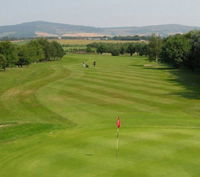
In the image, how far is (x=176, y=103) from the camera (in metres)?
39.5

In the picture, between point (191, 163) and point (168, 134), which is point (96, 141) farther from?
point (191, 163)

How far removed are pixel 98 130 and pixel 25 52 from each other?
89232mm

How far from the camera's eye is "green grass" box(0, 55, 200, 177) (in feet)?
49.2

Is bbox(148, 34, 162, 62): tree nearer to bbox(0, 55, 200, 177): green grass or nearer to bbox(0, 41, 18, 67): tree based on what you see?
bbox(0, 41, 18, 67): tree

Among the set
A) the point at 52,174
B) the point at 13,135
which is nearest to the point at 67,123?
the point at 13,135

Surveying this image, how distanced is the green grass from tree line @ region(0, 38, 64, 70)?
→ 47.8 m

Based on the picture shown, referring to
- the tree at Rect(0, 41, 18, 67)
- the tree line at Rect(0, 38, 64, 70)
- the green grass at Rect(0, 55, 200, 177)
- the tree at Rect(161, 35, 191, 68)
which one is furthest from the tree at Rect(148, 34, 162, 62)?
the green grass at Rect(0, 55, 200, 177)

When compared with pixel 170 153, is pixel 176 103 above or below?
below

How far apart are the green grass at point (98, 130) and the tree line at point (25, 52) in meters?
47.8

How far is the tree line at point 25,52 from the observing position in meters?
98.6

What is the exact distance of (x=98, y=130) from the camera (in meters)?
24.0

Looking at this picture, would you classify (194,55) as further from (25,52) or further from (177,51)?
(25,52)

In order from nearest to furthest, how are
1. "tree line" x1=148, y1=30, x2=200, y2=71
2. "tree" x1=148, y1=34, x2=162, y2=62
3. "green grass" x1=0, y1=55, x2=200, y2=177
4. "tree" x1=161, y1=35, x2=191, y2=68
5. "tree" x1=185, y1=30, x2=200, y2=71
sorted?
"green grass" x1=0, y1=55, x2=200, y2=177
"tree" x1=185, y1=30, x2=200, y2=71
"tree line" x1=148, y1=30, x2=200, y2=71
"tree" x1=161, y1=35, x2=191, y2=68
"tree" x1=148, y1=34, x2=162, y2=62

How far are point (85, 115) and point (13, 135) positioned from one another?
9.14 meters
